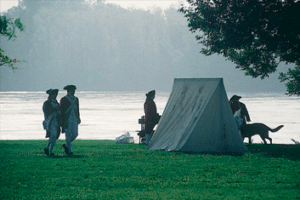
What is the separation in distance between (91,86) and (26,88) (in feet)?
66.9

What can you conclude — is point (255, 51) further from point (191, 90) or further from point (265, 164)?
point (265, 164)

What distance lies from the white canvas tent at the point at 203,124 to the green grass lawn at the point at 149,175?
2.22 feet

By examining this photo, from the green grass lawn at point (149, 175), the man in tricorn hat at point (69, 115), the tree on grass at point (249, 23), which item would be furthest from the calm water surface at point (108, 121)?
the green grass lawn at point (149, 175)

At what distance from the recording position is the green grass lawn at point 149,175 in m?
11.2

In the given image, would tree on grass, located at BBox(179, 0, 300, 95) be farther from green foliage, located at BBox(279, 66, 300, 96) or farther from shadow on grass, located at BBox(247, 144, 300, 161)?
green foliage, located at BBox(279, 66, 300, 96)

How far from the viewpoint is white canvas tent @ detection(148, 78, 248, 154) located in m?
19.0

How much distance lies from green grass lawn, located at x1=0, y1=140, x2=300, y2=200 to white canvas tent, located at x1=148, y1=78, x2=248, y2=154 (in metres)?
0.68

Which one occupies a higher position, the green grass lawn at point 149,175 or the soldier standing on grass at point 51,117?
the soldier standing on grass at point 51,117

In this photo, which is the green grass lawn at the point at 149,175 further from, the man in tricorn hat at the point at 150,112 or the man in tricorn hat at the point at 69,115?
the man in tricorn hat at the point at 150,112

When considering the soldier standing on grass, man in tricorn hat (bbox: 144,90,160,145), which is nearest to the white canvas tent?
man in tricorn hat (bbox: 144,90,160,145)

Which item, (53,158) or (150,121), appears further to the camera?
(150,121)

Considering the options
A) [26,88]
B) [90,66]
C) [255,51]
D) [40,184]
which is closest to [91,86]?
[90,66]

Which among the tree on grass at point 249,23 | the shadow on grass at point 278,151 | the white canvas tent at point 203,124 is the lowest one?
the shadow on grass at point 278,151

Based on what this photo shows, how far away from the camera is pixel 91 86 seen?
194 m
